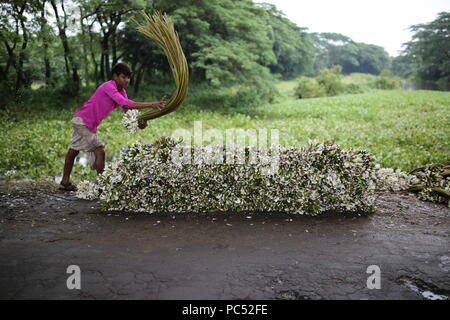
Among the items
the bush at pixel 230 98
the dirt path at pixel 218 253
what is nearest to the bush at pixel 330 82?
the bush at pixel 230 98

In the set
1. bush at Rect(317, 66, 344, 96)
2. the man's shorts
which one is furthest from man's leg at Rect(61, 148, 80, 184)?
bush at Rect(317, 66, 344, 96)

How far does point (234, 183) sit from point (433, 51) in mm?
13546

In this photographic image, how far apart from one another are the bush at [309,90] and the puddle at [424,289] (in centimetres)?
2616

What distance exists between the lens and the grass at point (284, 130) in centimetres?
762

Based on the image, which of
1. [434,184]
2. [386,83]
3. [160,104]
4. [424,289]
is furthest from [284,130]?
[386,83]

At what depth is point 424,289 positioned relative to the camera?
9.34 feet

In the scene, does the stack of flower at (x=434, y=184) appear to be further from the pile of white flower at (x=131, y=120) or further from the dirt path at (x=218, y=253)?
the pile of white flower at (x=131, y=120)

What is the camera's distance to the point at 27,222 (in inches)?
163
